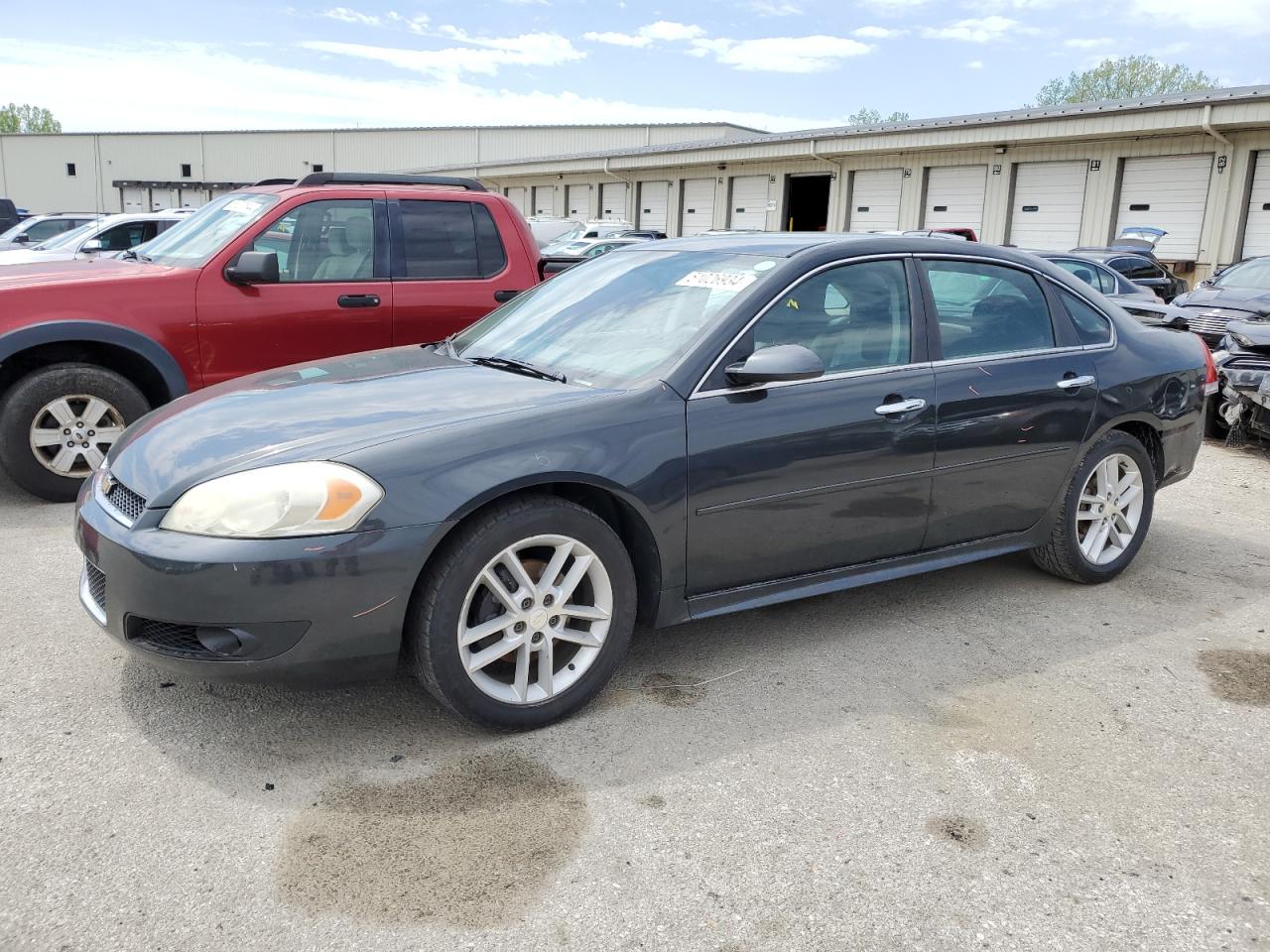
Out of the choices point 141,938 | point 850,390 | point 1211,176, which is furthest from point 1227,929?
point 1211,176

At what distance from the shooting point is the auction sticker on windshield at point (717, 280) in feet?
12.3

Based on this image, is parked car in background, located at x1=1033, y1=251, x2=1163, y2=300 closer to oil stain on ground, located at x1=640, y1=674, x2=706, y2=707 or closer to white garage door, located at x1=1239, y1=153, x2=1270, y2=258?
white garage door, located at x1=1239, y1=153, x2=1270, y2=258

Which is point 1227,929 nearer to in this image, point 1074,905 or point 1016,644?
point 1074,905

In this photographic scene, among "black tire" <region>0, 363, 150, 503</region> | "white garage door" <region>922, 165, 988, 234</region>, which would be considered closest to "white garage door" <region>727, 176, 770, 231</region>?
"white garage door" <region>922, 165, 988, 234</region>

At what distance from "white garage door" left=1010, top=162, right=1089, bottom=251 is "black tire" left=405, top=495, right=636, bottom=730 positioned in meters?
20.3

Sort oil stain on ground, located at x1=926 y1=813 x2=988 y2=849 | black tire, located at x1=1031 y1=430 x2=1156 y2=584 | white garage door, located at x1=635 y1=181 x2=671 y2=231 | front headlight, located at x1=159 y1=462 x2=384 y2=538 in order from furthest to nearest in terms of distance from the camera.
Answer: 1. white garage door, located at x1=635 y1=181 x2=671 y2=231
2. black tire, located at x1=1031 y1=430 x2=1156 y2=584
3. front headlight, located at x1=159 y1=462 x2=384 y2=538
4. oil stain on ground, located at x1=926 y1=813 x2=988 y2=849

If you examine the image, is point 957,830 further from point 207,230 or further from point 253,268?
point 207,230

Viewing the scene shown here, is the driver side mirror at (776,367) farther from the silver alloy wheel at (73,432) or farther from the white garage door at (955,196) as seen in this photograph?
the white garage door at (955,196)

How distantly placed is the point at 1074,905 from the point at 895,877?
1.34 feet

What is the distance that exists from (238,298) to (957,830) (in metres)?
4.85

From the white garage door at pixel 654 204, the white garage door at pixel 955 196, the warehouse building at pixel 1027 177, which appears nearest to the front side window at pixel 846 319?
the warehouse building at pixel 1027 177

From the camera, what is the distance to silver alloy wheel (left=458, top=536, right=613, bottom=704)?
3.08m

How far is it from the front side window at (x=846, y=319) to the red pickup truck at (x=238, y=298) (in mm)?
3265

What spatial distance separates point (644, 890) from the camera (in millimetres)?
2486
